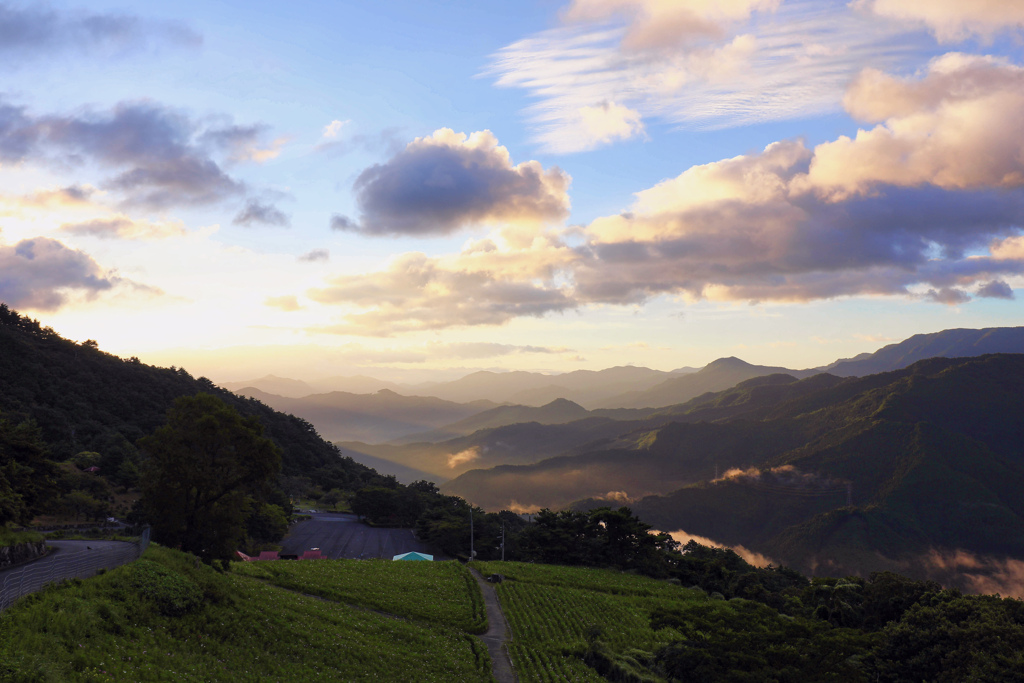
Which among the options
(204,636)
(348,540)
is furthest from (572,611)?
(348,540)

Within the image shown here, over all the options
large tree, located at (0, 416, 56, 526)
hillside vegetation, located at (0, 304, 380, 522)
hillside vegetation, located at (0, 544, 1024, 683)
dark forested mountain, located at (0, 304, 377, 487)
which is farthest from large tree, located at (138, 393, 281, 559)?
dark forested mountain, located at (0, 304, 377, 487)

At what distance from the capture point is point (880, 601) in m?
52.7

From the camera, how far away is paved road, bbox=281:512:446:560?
246 ft

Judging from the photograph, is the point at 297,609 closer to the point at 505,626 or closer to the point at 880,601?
the point at 505,626

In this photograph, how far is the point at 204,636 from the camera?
84.4 ft

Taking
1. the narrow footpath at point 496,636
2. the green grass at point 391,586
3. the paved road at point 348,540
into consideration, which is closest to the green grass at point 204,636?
the narrow footpath at point 496,636

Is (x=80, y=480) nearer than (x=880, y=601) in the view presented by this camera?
No

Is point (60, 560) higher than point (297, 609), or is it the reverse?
point (60, 560)

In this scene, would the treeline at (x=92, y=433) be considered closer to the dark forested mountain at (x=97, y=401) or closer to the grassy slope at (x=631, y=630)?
the dark forested mountain at (x=97, y=401)

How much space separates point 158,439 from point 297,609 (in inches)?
508

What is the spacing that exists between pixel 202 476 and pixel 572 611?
3114 centimetres

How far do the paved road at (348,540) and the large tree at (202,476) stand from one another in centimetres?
3487

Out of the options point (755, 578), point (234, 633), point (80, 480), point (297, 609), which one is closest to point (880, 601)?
point (755, 578)

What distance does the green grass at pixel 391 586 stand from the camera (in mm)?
42000
